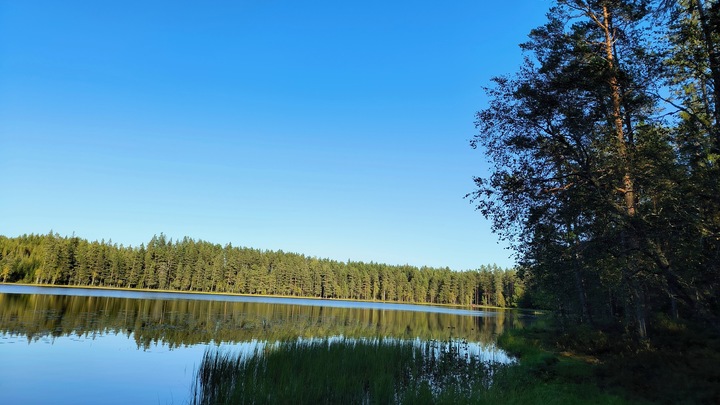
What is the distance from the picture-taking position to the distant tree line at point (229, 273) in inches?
4614

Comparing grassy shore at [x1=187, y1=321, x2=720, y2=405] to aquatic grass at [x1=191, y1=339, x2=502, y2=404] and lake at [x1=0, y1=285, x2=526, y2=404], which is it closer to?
aquatic grass at [x1=191, y1=339, x2=502, y2=404]

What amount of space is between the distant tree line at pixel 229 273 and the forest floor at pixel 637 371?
110 metres

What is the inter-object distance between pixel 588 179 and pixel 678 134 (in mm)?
2808

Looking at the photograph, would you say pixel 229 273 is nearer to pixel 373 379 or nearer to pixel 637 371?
pixel 373 379

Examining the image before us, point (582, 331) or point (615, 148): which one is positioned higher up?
point (615, 148)

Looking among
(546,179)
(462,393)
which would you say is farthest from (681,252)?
(462,393)

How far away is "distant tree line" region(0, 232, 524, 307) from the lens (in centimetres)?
11719

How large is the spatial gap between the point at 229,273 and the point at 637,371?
468 feet

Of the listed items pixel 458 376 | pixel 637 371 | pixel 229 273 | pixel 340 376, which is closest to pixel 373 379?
pixel 340 376

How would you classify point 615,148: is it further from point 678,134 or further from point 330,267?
point 330,267

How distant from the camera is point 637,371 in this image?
1647cm

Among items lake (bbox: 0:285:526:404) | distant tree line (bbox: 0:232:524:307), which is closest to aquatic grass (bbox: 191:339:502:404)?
lake (bbox: 0:285:526:404)

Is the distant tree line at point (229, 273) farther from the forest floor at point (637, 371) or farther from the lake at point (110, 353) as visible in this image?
the forest floor at point (637, 371)

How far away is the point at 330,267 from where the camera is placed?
561ft
